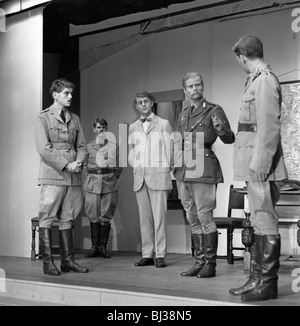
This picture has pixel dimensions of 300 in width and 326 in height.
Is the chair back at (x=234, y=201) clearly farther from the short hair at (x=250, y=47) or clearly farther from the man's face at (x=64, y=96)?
the short hair at (x=250, y=47)

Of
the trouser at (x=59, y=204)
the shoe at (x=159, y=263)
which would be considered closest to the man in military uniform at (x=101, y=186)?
the shoe at (x=159, y=263)

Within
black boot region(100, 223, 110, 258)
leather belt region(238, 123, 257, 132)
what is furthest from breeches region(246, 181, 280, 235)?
black boot region(100, 223, 110, 258)

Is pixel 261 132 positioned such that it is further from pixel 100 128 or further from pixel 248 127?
pixel 100 128

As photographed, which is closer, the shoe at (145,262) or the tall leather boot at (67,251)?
the tall leather boot at (67,251)

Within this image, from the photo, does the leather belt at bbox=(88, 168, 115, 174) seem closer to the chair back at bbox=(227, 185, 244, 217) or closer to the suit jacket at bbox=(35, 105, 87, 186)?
the chair back at bbox=(227, 185, 244, 217)

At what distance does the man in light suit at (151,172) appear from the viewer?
5.86 m

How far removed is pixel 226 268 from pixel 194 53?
9.51 feet

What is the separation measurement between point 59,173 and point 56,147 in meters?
0.23

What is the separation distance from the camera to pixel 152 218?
6.16 m

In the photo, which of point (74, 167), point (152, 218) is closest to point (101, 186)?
point (152, 218)

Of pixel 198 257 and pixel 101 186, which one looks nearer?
pixel 198 257

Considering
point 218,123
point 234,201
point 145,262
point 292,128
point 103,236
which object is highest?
point 292,128

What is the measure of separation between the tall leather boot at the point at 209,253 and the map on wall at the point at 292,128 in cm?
214
